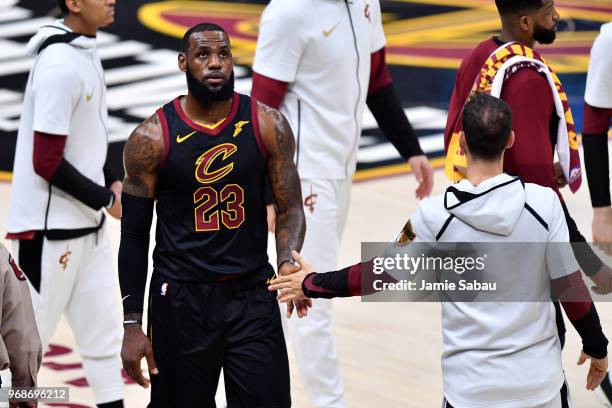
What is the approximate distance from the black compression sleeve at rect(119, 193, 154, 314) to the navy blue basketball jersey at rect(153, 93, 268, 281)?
8 cm

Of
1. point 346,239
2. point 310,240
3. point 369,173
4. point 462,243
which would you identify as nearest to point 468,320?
point 462,243

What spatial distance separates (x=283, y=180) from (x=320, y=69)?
1.50 metres

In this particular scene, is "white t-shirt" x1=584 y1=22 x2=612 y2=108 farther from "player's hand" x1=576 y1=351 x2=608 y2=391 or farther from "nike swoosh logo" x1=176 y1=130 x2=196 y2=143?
"nike swoosh logo" x1=176 y1=130 x2=196 y2=143

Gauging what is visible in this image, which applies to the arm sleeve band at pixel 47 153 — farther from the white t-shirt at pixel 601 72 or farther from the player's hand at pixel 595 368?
the player's hand at pixel 595 368

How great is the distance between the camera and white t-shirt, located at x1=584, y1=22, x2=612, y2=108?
633cm

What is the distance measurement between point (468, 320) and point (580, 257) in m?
0.89

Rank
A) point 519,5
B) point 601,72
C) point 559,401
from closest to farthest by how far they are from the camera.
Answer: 1. point 559,401
2. point 519,5
3. point 601,72

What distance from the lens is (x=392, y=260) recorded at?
16.1 feet

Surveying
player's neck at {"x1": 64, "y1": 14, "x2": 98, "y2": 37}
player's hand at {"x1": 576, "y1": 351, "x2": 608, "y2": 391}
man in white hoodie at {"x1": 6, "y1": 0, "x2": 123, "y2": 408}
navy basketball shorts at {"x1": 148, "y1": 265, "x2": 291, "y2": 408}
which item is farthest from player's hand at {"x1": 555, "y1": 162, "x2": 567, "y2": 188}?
player's neck at {"x1": 64, "y1": 14, "x2": 98, "y2": 37}

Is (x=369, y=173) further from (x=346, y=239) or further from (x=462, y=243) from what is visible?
(x=462, y=243)

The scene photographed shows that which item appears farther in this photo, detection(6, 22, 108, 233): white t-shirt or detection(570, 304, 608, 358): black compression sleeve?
detection(6, 22, 108, 233): white t-shirt

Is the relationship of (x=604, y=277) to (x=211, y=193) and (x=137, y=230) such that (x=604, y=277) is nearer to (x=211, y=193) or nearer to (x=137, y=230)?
(x=211, y=193)

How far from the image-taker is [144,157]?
5.36 m

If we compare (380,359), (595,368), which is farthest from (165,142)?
(380,359)
